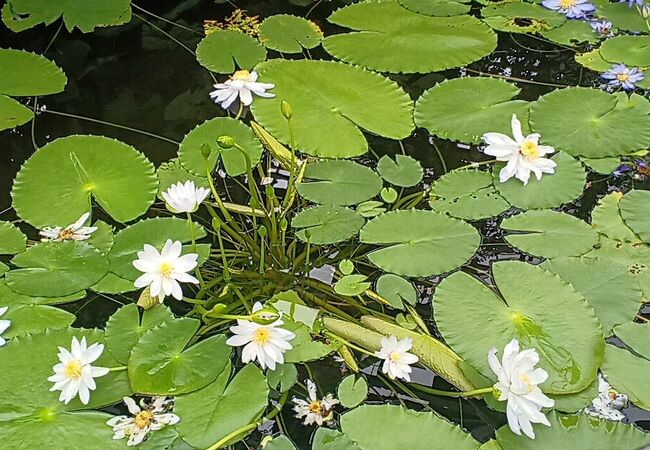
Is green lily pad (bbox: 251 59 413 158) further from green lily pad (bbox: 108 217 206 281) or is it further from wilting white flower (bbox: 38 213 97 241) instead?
wilting white flower (bbox: 38 213 97 241)

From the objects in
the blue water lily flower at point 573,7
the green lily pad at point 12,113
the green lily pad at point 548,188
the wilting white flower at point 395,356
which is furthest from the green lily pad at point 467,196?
the green lily pad at point 12,113

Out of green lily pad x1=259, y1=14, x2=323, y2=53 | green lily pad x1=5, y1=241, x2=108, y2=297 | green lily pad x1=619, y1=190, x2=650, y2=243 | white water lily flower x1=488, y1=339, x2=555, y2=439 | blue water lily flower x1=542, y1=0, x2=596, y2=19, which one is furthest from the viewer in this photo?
blue water lily flower x1=542, y1=0, x2=596, y2=19

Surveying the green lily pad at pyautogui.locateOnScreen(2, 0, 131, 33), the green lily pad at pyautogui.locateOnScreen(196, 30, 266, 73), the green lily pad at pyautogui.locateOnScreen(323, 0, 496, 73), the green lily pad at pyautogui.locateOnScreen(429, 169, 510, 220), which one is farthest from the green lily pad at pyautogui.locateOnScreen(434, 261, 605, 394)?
the green lily pad at pyautogui.locateOnScreen(2, 0, 131, 33)

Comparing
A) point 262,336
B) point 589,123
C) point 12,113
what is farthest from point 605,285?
point 12,113

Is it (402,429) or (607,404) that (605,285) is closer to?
(607,404)

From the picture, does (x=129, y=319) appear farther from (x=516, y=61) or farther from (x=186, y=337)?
(x=516, y=61)

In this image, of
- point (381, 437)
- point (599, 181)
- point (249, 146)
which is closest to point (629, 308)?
point (599, 181)

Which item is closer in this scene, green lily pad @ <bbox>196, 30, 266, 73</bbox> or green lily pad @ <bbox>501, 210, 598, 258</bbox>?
green lily pad @ <bbox>501, 210, 598, 258</bbox>

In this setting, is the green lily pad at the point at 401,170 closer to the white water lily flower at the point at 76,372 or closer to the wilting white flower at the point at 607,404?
the wilting white flower at the point at 607,404
